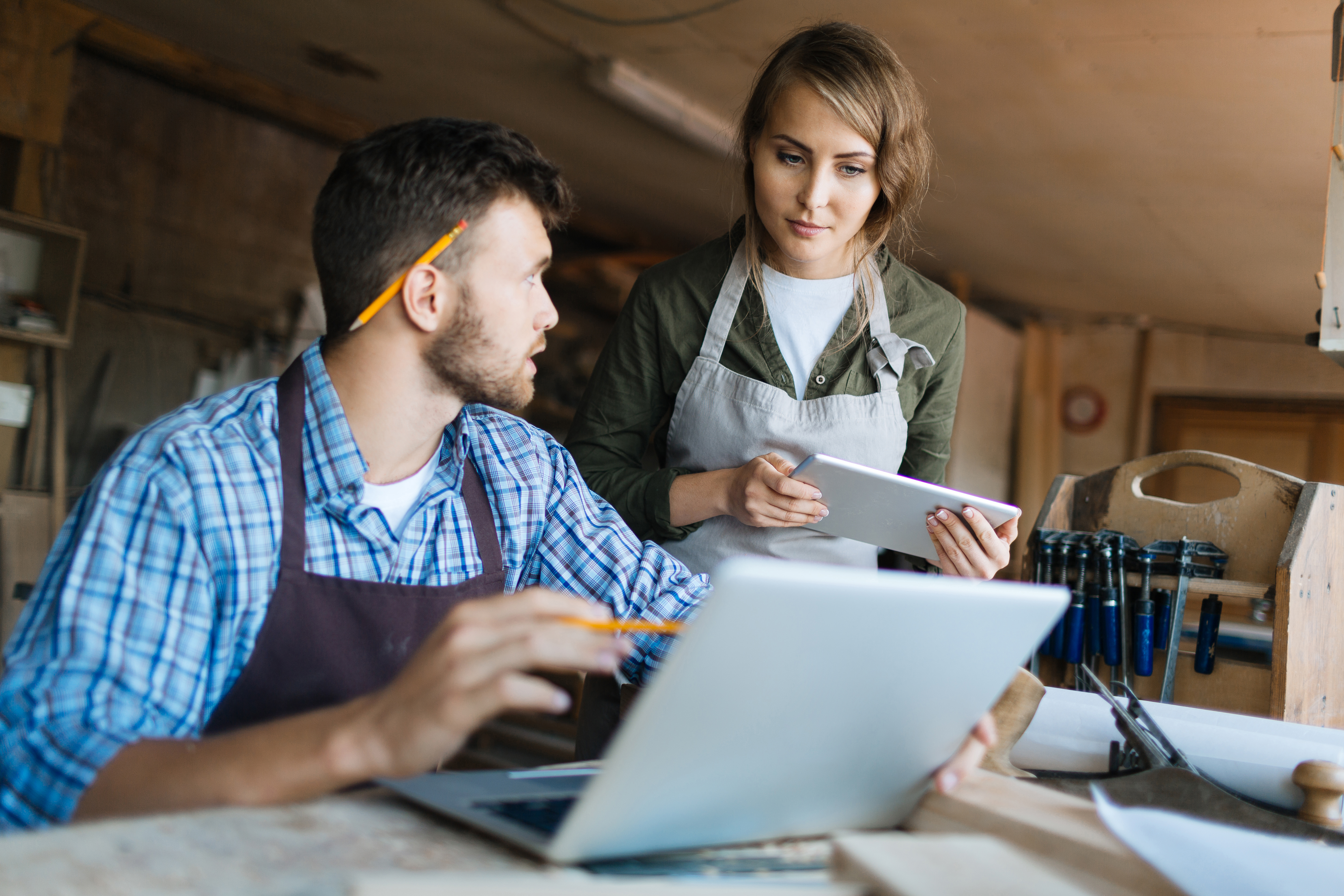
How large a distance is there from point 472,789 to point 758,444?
3.32 feet

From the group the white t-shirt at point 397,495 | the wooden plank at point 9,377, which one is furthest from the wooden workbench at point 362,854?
the wooden plank at point 9,377

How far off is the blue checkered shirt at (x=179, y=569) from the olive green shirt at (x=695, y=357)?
0.51 m

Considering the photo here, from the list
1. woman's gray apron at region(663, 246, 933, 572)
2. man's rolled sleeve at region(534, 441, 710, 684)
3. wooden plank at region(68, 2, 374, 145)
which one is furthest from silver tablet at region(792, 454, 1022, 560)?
wooden plank at region(68, 2, 374, 145)

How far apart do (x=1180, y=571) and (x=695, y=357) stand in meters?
0.98

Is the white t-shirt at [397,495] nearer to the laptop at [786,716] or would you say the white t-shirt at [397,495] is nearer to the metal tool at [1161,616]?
the laptop at [786,716]

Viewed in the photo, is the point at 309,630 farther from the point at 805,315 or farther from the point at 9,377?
the point at 9,377

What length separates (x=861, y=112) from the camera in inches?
62.6

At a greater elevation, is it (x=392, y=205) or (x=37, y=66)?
(x=37, y=66)

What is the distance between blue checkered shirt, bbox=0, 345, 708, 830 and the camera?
795mm

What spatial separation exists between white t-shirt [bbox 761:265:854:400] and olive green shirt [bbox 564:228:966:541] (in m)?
0.02

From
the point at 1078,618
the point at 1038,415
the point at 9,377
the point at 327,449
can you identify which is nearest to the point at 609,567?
the point at 327,449

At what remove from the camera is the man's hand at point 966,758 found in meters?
0.83

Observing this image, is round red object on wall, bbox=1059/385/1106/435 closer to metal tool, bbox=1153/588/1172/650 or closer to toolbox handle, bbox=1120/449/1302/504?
toolbox handle, bbox=1120/449/1302/504

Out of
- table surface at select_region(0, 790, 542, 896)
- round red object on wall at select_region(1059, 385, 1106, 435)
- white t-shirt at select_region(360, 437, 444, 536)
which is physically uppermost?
round red object on wall at select_region(1059, 385, 1106, 435)
